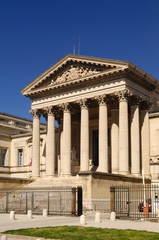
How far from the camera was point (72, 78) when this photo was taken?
52062 millimetres

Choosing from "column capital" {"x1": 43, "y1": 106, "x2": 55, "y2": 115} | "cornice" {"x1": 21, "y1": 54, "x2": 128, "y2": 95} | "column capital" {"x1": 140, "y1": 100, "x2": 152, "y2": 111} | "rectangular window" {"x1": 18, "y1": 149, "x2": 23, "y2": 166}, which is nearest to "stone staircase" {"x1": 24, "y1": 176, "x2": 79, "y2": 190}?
"column capital" {"x1": 43, "y1": 106, "x2": 55, "y2": 115}

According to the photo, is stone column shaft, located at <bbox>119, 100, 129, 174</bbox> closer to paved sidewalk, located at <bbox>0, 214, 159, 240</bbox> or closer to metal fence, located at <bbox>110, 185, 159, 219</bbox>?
metal fence, located at <bbox>110, 185, 159, 219</bbox>

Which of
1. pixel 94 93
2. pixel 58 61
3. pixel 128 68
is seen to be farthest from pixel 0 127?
pixel 128 68

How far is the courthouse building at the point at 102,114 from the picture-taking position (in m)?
46.9

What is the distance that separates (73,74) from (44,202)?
18.9m

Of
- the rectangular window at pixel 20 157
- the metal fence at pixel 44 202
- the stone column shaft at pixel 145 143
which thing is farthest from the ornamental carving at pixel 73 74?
the rectangular window at pixel 20 157

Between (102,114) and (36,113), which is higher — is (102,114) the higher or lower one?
the lower one

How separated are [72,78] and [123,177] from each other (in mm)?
15617

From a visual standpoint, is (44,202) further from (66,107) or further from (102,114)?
(66,107)

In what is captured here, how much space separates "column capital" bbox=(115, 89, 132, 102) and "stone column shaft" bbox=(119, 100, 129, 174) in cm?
35

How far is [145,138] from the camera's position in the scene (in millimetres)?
50500

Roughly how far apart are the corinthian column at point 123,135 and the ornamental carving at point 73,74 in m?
5.12

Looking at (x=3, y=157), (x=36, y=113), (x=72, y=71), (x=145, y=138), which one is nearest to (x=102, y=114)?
(x=145, y=138)

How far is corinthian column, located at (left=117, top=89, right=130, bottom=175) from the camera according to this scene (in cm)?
4619
